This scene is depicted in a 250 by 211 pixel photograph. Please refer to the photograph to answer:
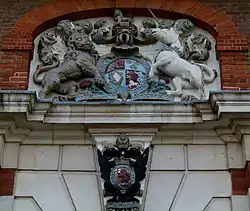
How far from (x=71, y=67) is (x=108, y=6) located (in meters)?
1.29

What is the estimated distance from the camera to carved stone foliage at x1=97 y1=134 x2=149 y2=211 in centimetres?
721

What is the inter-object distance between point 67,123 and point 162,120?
1167 mm

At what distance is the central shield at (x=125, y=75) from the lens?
26.7ft

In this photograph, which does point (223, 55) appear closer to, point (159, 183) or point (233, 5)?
point (233, 5)

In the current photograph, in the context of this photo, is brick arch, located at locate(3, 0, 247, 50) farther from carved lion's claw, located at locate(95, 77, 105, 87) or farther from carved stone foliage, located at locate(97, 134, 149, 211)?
carved stone foliage, located at locate(97, 134, 149, 211)

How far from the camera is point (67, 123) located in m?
7.62

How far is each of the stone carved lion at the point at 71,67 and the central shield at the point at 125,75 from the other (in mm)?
145

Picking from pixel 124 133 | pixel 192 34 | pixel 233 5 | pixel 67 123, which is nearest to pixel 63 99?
pixel 67 123

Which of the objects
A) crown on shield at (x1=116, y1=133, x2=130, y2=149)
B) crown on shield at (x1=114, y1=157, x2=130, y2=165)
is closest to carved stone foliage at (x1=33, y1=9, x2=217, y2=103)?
crown on shield at (x1=116, y1=133, x2=130, y2=149)

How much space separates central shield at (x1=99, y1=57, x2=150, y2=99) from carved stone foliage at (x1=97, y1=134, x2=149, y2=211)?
31.4 inches

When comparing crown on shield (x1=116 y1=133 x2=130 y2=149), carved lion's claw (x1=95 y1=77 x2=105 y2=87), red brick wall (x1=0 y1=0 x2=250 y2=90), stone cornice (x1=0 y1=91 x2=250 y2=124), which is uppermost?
red brick wall (x1=0 y1=0 x2=250 y2=90)

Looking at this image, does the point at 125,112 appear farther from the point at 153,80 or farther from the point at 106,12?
the point at 106,12

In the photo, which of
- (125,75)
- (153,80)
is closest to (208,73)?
(153,80)

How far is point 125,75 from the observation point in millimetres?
8297
